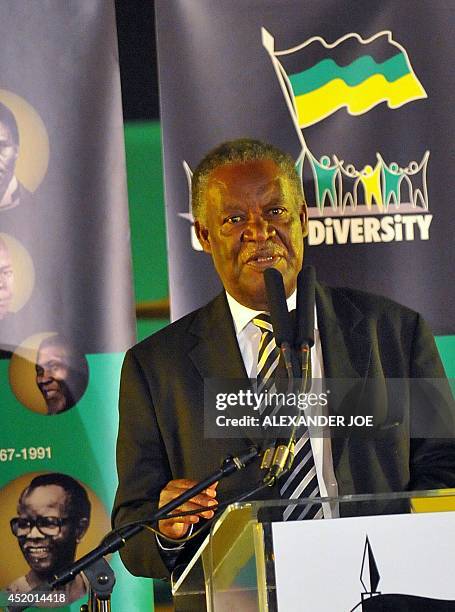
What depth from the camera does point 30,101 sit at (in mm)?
3812

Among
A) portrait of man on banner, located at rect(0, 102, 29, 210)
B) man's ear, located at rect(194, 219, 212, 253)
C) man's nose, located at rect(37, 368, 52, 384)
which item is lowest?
man's nose, located at rect(37, 368, 52, 384)

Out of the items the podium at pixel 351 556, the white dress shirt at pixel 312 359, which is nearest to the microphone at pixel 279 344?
the podium at pixel 351 556

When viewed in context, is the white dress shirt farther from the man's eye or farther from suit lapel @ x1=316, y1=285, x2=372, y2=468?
the man's eye

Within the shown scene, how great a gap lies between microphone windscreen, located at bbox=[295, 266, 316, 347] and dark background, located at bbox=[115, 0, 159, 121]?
1807mm

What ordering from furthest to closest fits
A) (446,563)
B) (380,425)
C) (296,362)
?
(380,425), (296,362), (446,563)

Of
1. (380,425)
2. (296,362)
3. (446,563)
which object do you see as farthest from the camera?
(380,425)

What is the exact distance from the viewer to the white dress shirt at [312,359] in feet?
12.1

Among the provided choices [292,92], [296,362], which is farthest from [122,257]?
[296,362]

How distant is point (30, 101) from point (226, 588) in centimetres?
242

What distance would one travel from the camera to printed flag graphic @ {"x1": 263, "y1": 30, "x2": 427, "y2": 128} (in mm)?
3906

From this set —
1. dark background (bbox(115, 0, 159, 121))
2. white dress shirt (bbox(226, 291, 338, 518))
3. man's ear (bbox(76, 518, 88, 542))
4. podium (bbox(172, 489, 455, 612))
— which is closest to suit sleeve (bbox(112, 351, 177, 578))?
man's ear (bbox(76, 518, 88, 542))

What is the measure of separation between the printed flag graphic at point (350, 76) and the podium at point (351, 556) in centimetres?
234

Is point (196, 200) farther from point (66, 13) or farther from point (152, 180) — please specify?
point (66, 13)

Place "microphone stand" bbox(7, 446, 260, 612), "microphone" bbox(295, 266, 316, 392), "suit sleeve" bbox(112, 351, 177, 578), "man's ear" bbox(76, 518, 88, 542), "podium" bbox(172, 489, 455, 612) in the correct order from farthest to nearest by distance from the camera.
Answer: "man's ear" bbox(76, 518, 88, 542) → "suit sleeve" bbox(112, 351, 177, 578) → "microphone" bbox(295, 266, 316, 392) → "microphone stand" bbox(7, 446, 260, 612) → "podium" bbox(172, 489, 455, 612)
